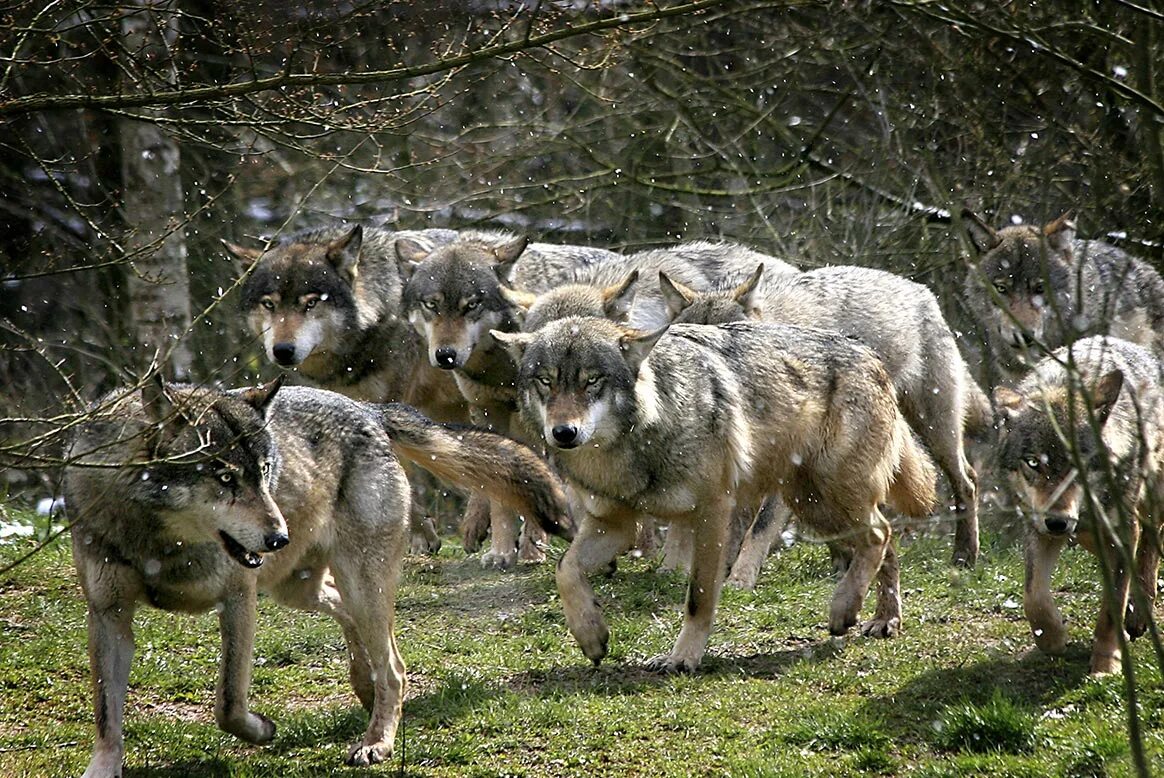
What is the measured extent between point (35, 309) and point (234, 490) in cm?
954

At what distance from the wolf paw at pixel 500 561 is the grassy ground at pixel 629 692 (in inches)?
21.6

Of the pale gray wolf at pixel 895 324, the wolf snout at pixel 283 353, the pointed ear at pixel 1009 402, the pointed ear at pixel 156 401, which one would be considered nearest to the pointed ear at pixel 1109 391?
the pointed ear at pixel 1009 402

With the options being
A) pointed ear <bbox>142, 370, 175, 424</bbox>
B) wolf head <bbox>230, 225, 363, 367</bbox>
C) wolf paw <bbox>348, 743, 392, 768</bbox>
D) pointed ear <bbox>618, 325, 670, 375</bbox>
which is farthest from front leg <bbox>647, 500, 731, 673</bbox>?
wolf head <bbox>230, 225, 363, 367</bbox>

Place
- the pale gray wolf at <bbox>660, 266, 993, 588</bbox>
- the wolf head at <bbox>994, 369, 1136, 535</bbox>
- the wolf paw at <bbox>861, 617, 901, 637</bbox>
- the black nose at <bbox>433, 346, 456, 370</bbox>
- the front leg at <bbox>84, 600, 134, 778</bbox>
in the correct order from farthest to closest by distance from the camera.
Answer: the pale gray wolf at <bbox>660, 266, 993, 588</bbox>, the black nose at <bbox>433, 346, 456, 370</bbox>, the wolf paw at <bbox>861, 617, 901, 637</bbox>, the wolf head at <bbox>994, 369, 1136, 535</bbox>, the front leg at <bbox>84, 600, 134, 778</bbox>

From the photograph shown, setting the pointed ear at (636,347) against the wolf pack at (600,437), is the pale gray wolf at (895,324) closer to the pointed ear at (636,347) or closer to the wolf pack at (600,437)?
the wolf pack at (600,437)

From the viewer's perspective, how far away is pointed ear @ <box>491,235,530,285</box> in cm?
871

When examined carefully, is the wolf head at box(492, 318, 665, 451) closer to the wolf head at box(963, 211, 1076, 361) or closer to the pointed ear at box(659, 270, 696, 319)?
the pointed ear at box(659, 270, 696, 319)

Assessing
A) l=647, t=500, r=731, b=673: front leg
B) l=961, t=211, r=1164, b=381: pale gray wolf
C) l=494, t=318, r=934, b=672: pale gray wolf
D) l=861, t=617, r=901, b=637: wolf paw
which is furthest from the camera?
l=961, t=211, r=1164, b=381: pale gray wolf

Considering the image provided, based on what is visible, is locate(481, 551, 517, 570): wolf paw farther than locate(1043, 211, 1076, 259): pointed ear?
No

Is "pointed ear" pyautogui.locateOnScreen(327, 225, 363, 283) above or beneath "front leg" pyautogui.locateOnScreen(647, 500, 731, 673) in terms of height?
above

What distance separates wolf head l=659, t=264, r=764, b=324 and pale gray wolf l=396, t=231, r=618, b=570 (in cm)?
104

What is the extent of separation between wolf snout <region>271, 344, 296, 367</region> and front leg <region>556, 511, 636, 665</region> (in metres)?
3.08

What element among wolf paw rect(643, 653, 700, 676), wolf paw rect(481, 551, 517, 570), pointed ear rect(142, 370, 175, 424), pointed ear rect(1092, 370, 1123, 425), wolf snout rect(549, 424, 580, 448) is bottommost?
wolf paw rect(481, 551, 517, 570)

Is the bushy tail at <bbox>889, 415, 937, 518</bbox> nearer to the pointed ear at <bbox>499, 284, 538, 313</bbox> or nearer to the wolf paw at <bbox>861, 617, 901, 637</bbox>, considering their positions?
the wolf paw at <bbox>861, 617, 901, 637</bbox>
